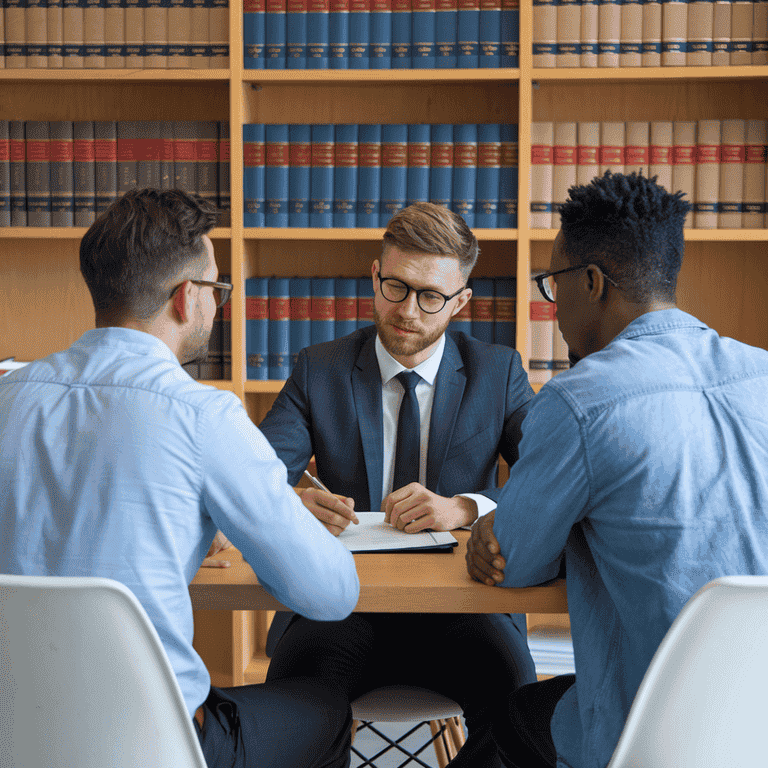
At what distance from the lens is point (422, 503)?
1.41 metres

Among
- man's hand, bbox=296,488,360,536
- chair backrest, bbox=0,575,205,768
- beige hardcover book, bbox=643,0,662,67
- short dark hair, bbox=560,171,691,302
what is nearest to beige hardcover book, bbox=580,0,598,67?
beige hardcover book, bbox=643,0,662,67

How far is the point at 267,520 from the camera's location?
101cm

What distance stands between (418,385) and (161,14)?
150cm

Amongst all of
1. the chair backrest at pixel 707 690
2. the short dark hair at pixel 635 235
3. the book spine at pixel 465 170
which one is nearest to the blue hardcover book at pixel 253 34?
the book spine at pixel 465 170

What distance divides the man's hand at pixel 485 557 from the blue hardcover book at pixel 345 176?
1.56 m

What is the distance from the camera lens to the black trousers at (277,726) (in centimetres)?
109

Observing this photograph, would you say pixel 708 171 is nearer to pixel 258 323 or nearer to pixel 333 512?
pixel 258 323

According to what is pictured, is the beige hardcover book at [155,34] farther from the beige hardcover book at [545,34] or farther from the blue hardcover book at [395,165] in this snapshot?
the beige hardcover book at [545,34]

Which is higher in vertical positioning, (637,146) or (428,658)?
(637,146)

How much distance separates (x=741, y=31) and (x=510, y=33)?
0.69 metres

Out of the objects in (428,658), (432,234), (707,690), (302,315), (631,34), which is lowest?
(428,658)

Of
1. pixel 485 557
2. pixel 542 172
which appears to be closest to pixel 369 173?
pixel 542 172

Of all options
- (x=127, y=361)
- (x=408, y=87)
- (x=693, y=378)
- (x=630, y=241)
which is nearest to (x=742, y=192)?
(x=408, y=87)

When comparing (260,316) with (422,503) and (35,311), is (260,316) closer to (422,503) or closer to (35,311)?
(35,311)
